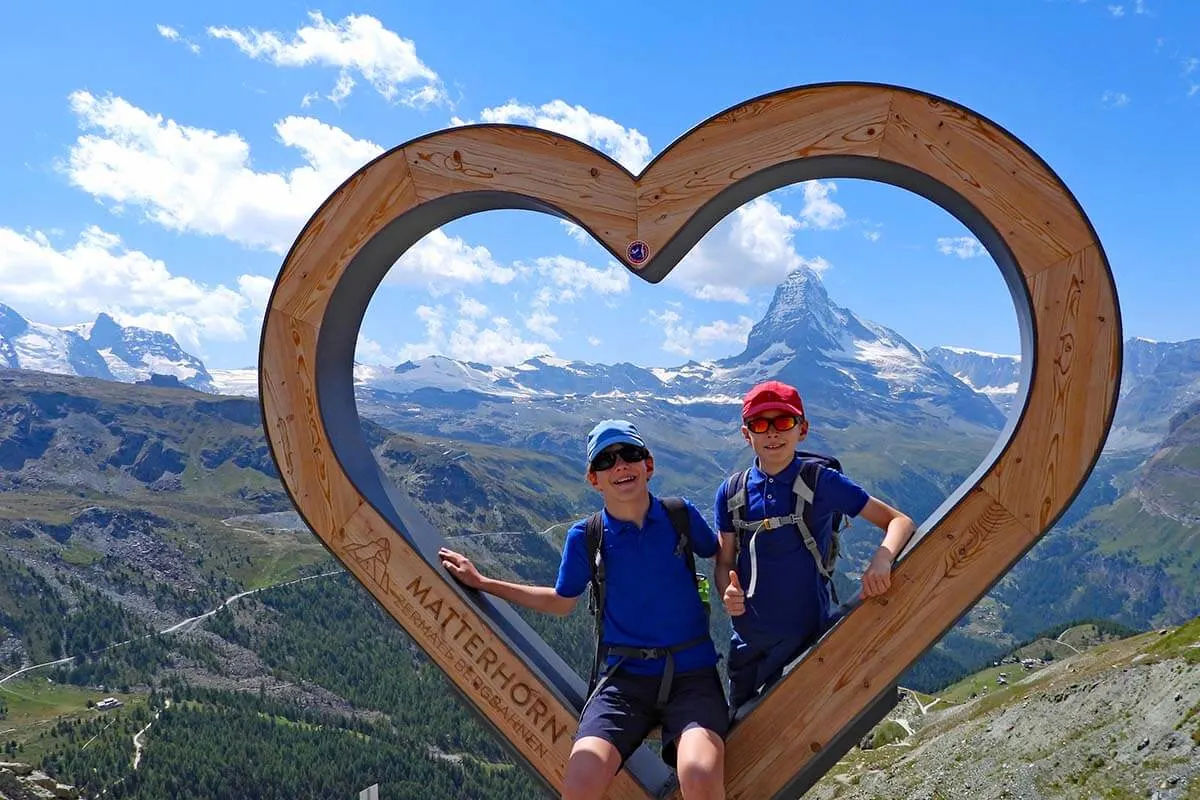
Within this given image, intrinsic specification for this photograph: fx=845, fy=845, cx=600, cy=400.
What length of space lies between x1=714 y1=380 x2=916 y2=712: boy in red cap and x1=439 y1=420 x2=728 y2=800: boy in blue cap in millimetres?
323

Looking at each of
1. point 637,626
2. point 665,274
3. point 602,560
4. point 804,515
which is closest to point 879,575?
point 804,515

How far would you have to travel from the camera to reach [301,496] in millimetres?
8047

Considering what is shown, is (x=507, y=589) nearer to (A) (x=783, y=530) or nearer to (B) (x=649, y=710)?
(B) (x=649, y=710)

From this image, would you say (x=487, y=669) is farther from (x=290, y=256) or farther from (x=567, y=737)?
(x=290, y=256)

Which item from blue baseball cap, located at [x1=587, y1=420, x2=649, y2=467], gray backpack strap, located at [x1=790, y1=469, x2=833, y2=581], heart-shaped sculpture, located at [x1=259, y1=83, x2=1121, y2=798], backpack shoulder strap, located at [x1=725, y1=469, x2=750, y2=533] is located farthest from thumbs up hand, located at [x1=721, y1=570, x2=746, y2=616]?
blue baseball cap, located at [x1=587, y1=420, x2=649, y2=467]

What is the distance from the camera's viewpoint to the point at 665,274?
7410 millimetres

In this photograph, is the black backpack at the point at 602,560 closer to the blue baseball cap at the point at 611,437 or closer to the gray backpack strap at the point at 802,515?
the blue baseball cap at the point at 611,437

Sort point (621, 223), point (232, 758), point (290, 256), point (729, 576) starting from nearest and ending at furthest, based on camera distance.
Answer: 1. point (729, 576)
2. point (621, 223)
3. point (290, 256)
4. point (232, 758)

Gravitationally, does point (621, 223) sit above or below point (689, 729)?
above

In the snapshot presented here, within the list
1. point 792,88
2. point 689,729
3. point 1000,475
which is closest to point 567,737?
point 689,729

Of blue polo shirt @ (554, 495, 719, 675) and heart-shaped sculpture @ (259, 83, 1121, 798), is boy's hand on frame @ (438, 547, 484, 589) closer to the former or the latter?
heart-shaped sculpture @ (259, 83, 1121, 798)

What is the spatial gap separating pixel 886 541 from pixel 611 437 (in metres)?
2.29

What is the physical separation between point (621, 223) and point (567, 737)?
4.51 meters

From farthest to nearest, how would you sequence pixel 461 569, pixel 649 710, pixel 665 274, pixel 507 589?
pixel 461 569, pixel 507 589, pixel 665 274, pixel 649 710
